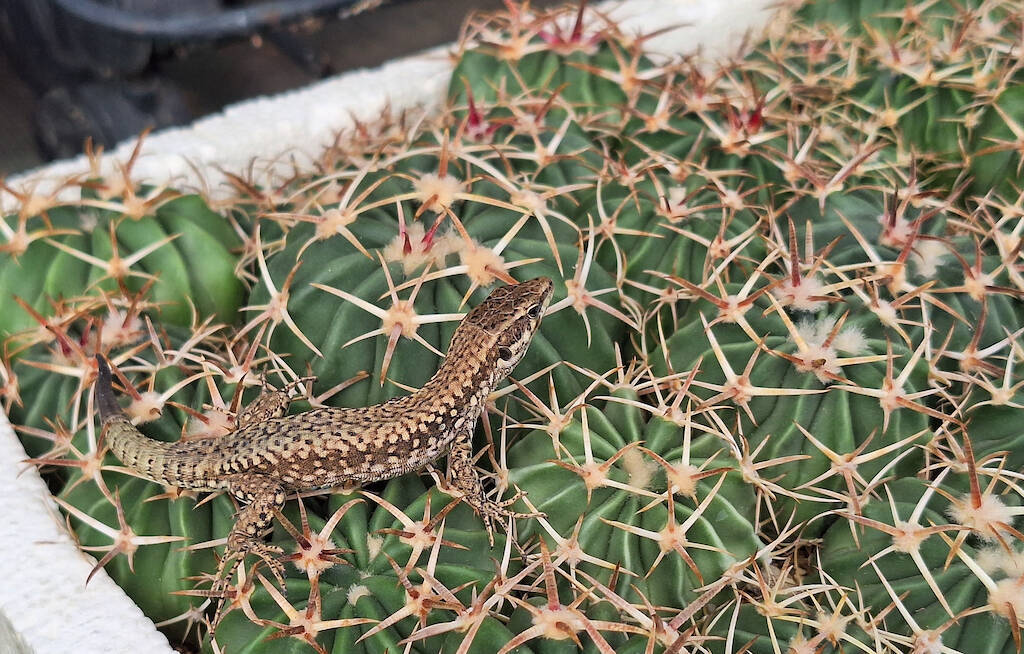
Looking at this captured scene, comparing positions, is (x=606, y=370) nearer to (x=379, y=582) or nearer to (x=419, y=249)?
(x=419, y=249)

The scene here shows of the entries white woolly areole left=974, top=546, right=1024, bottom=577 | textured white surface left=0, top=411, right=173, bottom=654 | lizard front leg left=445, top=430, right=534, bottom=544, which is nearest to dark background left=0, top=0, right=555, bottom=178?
textured white surface left=0, top=411, right=173, bottom=654

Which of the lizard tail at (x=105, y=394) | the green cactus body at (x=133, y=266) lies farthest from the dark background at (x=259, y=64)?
the lizard tail at (x=105, y=394)

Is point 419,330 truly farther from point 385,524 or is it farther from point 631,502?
point 631,502

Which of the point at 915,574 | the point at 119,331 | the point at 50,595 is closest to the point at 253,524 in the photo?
the point at 50,595

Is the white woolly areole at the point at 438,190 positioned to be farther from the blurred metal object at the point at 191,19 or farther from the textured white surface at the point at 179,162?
the blurred metal object at the point at 191,19

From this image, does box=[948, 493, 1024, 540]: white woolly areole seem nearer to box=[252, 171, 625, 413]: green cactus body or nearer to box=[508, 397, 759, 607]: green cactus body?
box=[508, 397, 759, 607]: green cactus body

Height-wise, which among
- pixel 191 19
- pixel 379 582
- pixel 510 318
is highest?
pixel 191 19

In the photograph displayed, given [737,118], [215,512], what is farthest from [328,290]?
[737,118]
